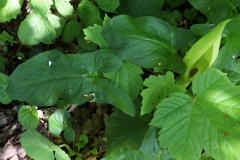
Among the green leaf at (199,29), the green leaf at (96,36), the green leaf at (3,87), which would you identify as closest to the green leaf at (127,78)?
the green leaf at (96,36)

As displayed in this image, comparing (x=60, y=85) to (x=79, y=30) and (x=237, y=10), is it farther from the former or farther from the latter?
(x=237, y=10)

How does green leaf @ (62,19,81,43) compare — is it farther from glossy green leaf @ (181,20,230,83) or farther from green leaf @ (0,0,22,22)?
glossy green leaf @ (181,20,230,83)

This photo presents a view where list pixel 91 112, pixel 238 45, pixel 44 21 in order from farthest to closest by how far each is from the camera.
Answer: pixel 91 112 → pixel 44 21 → pixel 238 45

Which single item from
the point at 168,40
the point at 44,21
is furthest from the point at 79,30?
the point at 168,40

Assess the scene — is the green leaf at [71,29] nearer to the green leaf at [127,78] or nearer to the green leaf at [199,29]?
the green leaf at [127,78]

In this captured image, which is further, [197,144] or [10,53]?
[10,53]
